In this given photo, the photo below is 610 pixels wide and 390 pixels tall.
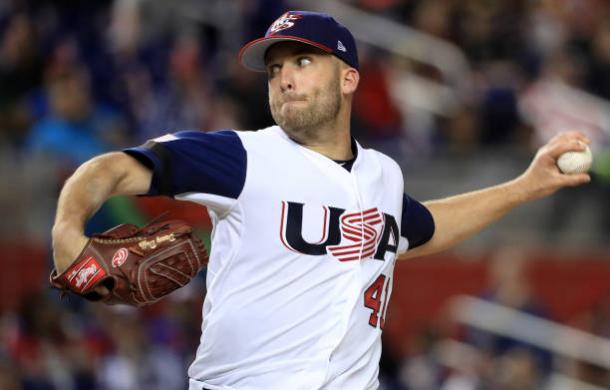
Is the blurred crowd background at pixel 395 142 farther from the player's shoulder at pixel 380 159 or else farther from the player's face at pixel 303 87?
the player's face at pixel 303 87

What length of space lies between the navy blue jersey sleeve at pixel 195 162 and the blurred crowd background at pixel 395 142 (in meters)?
4.29

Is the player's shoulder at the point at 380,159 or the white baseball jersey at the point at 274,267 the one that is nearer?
the white baseball jersey at the point at 274,267

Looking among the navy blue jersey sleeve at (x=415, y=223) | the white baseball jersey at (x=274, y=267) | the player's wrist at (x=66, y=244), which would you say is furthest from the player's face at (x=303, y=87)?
the player's wrist at (x=66, y=244)

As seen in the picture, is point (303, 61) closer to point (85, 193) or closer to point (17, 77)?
point (85, 193)

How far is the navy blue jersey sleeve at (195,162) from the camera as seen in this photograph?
13.9 feet

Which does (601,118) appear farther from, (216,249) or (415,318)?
(216,249)

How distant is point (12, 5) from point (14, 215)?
233 cm

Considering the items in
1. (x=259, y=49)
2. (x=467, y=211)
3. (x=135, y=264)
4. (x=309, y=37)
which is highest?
(x=309, y=37)

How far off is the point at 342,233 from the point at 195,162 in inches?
22.6

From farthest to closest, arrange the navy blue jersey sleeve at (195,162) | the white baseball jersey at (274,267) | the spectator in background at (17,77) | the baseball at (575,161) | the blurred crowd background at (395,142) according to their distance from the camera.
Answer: the spectator in background at (17,77) → the blurred crowd background at (395,142) → the baseball at (575,161) → the white baseball jersey at (274,267) → the navy blue jersey sleeve at (195,162)

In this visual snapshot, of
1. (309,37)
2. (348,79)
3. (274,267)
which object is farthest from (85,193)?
(348,79)

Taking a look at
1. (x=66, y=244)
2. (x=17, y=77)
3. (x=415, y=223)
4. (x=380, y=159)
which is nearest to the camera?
(x=66, y=244)

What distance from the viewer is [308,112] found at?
463cm

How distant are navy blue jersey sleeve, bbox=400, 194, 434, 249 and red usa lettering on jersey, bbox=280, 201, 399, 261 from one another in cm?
32
